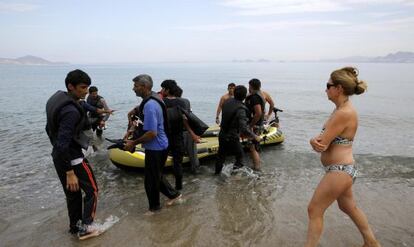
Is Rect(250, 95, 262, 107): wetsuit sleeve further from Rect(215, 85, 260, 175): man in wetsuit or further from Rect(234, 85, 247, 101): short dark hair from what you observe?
Rect(234, 85, 247, 101): short dark hair

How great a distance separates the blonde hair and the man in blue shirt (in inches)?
93.4

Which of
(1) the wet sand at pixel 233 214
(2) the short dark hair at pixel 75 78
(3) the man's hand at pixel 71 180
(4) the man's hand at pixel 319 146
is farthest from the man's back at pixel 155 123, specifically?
(4) the man's hand at pixel 319 146

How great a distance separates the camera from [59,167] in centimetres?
435

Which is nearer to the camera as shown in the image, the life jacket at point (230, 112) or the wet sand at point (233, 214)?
the wet sand at point (233, 214)

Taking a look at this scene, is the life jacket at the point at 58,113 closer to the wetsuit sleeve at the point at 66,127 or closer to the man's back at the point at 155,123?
the wetsuit sleeve at the point at 66,127

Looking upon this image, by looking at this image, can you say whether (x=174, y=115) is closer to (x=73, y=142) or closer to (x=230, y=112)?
(x=230, y=112)

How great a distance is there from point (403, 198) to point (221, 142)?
11.1 ft

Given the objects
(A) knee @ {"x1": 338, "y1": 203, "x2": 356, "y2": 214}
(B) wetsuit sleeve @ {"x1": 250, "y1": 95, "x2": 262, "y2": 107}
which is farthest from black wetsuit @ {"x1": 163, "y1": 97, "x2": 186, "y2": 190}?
(A) knee @ {"x1": 338, "y1": 203, "x2": 356, "y2": 214}

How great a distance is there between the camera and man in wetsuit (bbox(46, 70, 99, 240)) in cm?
401

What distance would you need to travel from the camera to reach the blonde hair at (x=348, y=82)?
333 centimetres

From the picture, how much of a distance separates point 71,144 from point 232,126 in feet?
11.3

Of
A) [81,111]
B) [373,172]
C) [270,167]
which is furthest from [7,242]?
[373,172]

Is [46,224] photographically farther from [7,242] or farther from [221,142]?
[221,142]

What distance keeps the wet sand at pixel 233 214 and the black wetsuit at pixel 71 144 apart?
1.66 ft
